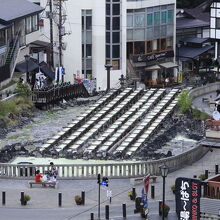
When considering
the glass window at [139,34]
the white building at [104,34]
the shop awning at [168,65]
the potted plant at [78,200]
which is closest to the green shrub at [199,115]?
the white building at [104,34]

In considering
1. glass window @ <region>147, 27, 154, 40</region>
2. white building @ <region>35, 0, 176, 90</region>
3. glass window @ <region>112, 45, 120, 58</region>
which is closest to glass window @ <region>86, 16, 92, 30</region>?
white building @ <region>35, 0, 176, 90</region>

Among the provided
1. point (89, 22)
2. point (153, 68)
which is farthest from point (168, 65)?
point (89, 22)

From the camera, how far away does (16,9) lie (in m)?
96.1

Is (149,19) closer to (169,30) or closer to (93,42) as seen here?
(169,30)

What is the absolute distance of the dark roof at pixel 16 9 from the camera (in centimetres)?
9251

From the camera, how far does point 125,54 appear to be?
102 meters

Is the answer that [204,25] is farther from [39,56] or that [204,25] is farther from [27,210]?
[27,210]

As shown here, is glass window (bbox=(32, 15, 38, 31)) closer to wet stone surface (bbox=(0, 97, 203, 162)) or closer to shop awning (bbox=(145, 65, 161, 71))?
shop awning (bbox=(145, 65, 161, 71))

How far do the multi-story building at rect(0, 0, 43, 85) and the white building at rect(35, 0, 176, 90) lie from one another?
293 cm

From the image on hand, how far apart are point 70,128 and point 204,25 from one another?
3822 centimetres

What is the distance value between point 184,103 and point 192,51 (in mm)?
26578

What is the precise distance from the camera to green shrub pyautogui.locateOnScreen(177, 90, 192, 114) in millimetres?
84625

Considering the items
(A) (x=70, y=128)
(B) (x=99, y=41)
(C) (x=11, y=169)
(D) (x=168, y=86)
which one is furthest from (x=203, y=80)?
(C) (x=11, y=169)

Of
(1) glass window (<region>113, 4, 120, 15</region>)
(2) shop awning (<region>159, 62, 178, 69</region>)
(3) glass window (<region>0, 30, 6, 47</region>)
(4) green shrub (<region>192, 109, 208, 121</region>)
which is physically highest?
(1) glass window (<region>113, 4, 120, 15</region>)
